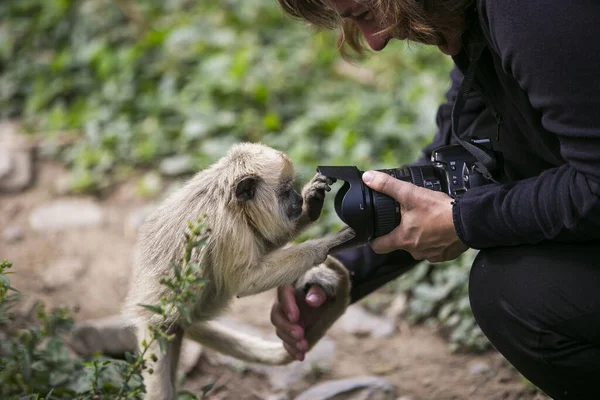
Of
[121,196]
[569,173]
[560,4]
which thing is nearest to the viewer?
[560,4]

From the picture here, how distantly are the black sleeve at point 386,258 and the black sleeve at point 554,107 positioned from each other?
67cm

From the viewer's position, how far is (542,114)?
2346 millimetres

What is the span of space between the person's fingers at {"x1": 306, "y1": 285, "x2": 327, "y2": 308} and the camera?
1.10 feet

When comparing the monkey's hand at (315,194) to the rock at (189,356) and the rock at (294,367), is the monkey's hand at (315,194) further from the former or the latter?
the rock at (189,356)

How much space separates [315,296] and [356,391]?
1.76 ft

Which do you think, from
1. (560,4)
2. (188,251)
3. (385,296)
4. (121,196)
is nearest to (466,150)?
(560,4)

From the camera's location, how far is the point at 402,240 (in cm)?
261

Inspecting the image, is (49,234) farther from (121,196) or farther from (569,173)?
(569,173)

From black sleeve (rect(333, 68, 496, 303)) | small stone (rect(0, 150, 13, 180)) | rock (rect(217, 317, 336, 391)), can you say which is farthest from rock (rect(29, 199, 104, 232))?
black sleeve (rect(333, 68, 496, 303))

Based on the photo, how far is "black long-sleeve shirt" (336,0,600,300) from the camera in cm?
209

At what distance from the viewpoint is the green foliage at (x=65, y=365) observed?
239cm

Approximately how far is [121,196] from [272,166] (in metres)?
2.62

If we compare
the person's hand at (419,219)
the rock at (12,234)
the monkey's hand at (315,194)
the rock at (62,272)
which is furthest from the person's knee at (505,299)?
the rock at (12,234)

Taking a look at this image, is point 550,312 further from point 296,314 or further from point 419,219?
point 296,314
